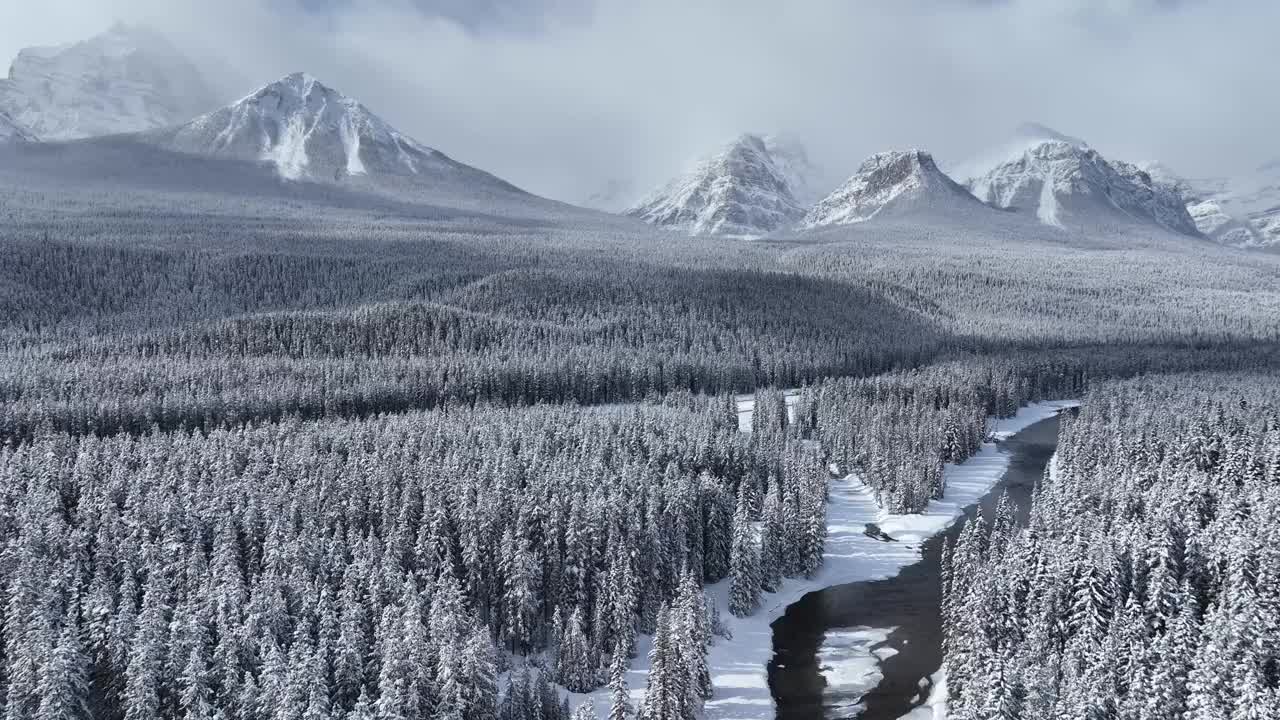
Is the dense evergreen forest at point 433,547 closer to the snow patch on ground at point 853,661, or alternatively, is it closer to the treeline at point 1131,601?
the treeline at point 1131,601

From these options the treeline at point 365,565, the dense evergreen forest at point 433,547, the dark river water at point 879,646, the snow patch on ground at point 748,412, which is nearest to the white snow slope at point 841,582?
the dark river water at point 879,646

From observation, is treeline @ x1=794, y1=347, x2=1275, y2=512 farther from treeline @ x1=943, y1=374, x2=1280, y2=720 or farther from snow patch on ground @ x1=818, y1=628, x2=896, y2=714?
snow patch on ground @ x1=818, y1=628, x2=896, y2=714

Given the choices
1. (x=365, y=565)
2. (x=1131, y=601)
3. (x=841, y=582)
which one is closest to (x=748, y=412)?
(x=841, y=582)

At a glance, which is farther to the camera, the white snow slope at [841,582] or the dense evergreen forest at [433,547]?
the white snow slope at [841,582]

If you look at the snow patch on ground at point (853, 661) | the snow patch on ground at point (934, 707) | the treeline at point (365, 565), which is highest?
the treeline at point (365, 565)

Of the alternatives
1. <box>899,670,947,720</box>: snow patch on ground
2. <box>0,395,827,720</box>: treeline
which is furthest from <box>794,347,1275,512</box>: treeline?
<box>899,670,947,720</box>: snow patch on ground

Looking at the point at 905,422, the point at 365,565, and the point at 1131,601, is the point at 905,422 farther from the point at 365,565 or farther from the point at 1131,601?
the point at 365,565
